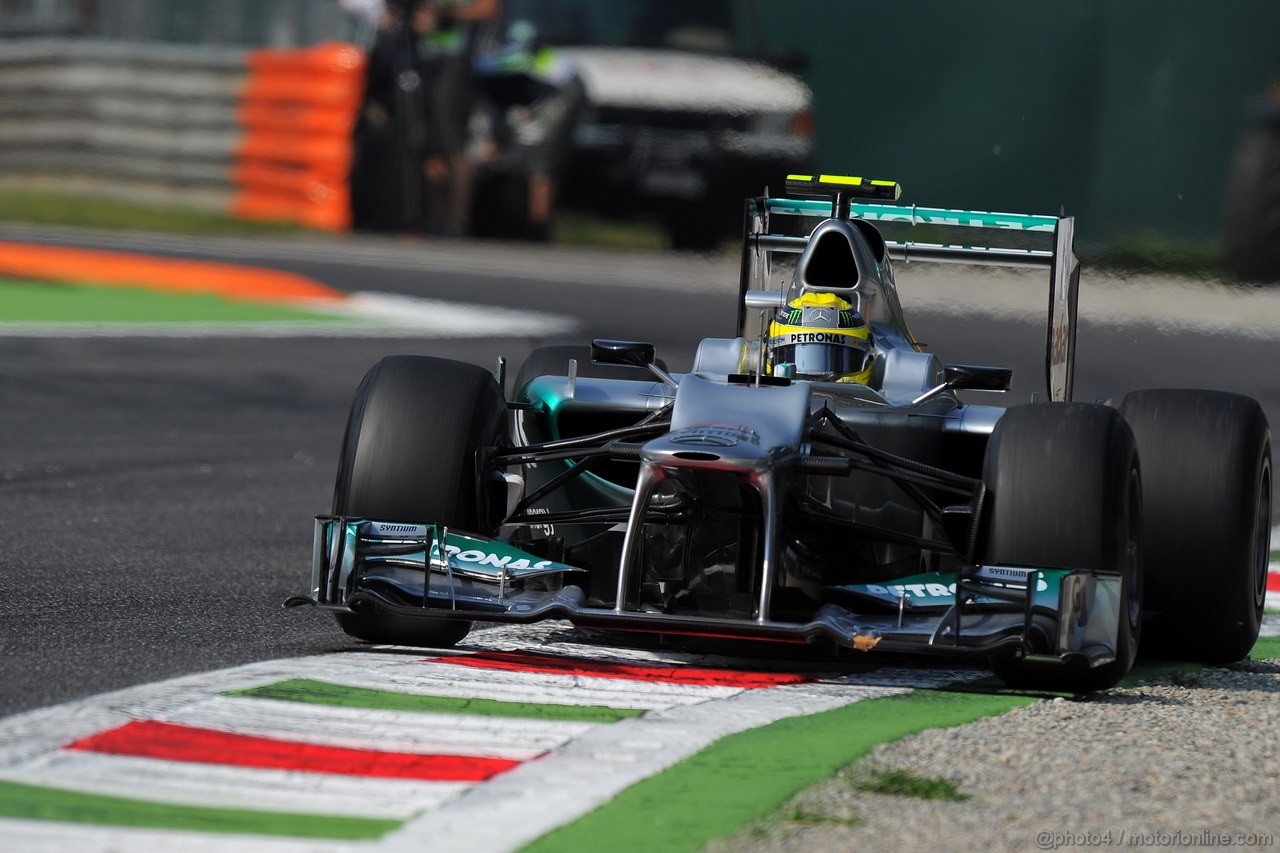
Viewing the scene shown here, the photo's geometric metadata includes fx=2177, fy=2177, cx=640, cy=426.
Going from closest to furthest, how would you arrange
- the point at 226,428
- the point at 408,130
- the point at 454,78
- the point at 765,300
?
1. the point at 765,300
2. the point at 226,428
3. the point at 454,78
4. the point at 408,130

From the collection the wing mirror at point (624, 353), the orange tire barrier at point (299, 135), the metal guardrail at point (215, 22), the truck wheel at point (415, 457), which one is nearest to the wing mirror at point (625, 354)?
the wing mirror at point (624, 353)

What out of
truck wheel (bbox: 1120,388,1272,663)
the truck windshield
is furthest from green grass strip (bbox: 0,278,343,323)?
truck wheel (bbox: 1120,388,1272,663)

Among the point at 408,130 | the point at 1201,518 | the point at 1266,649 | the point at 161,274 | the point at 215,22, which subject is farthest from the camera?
the point at 215,22

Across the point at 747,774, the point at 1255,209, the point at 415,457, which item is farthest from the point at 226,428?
the point at 1255,209

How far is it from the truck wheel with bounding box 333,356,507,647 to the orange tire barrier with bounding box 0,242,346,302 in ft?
34.9

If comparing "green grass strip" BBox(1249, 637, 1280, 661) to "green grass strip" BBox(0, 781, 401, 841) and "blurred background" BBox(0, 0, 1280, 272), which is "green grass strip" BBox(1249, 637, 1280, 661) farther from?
"blurred background" BBox(0, 0, 1280, 272)

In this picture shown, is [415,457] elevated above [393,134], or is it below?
below

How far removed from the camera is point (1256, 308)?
1748 cm

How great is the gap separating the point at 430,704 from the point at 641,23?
16.1m

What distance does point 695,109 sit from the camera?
19641 mm

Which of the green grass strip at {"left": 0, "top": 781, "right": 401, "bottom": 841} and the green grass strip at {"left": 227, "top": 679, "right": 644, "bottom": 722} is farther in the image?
the green grass strip at {"left": 227, "top": 679, "right": 644, "bottom": 722}

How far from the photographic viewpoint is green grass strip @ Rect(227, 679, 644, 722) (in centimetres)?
500

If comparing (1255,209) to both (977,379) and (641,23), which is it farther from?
(977,379)

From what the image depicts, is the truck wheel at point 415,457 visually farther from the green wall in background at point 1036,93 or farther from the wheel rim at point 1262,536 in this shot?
the green wall in background at point 1036,93
